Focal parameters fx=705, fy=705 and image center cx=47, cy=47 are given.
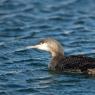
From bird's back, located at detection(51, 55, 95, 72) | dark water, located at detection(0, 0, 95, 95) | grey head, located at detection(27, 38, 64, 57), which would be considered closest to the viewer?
dark water, located at detection(0, 0, 95, 95)

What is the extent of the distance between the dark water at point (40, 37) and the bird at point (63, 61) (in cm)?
20

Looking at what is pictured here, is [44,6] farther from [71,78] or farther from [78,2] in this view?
[71,78]

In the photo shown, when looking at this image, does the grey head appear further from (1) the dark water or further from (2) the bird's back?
(2) the bird's back

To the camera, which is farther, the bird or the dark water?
the bird

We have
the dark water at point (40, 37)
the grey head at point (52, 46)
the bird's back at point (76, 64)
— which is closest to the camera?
the dark water at point (40, 37)

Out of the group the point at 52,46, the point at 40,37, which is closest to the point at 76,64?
the point at 52,46

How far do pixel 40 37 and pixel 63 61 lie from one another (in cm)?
333

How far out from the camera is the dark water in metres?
15.6

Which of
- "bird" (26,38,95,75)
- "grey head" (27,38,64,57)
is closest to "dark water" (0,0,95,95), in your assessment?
"bird" (26,38,95,75)

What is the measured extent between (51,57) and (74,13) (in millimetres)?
5287

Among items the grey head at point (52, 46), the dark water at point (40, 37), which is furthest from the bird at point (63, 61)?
the dark water at point (40, 37)

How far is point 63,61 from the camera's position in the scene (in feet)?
55.6

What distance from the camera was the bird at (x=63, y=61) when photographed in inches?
645

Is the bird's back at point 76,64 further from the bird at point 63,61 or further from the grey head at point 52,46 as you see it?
the grey head at point 52,46
